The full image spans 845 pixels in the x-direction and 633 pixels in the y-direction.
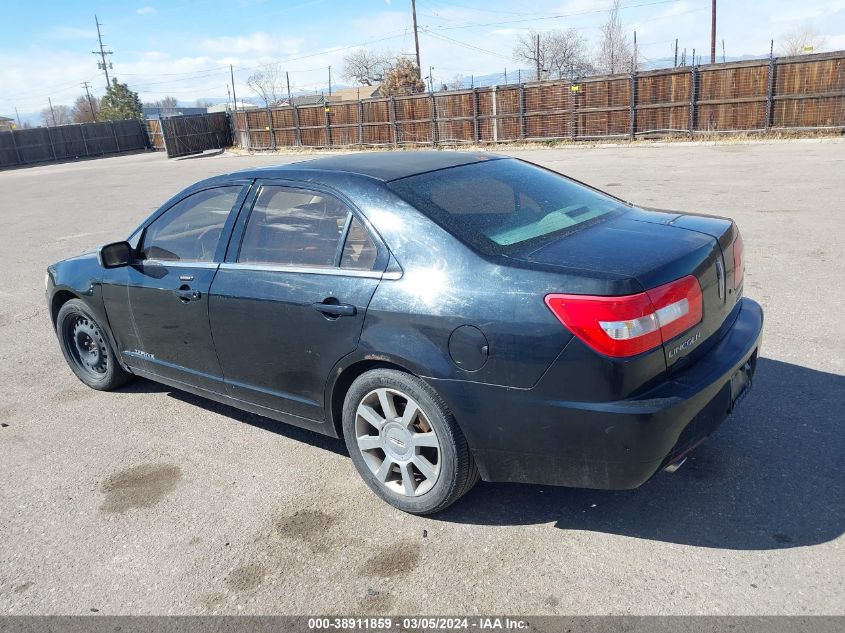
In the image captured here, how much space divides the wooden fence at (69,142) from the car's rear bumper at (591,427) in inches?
2052

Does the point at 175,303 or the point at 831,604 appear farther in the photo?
the point at 175,303

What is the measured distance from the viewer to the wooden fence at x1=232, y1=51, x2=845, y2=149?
20297mm

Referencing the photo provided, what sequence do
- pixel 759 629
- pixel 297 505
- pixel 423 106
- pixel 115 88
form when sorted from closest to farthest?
pixel 759 629 → pixel 297 505 → pixel 423 106 → pixel 115 88

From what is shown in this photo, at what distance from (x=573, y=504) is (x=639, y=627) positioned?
811mm

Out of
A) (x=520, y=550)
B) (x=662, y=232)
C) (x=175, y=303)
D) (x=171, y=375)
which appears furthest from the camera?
(x=171, y=375)

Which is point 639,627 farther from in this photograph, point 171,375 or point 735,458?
point 171,375

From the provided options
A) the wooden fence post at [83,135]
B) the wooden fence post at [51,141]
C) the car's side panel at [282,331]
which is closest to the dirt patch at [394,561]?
the car's side panel at [282,331]

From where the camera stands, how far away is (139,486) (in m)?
3.62

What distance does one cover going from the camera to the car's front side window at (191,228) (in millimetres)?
3857

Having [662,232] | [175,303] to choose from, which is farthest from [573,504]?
[175,303]

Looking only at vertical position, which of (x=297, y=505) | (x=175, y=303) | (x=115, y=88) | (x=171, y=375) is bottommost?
(x=297, y=505)

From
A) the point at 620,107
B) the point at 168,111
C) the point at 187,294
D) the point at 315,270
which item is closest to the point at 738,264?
the point at 315,270

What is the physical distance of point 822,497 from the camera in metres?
2.97

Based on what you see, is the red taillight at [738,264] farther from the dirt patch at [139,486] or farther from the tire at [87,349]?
the tire at [87,349]
